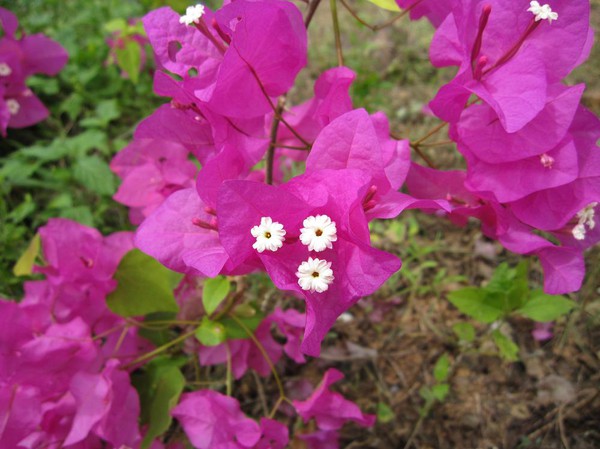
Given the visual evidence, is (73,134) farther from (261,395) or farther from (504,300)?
(504,300)

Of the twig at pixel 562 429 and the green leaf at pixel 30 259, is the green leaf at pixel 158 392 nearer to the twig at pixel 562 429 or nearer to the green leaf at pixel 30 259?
the green leaf at pixel 30 259

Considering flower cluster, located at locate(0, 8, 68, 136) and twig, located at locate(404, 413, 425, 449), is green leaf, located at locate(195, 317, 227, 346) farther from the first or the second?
flower cluster, located at locate(0, 8, 68, 136)

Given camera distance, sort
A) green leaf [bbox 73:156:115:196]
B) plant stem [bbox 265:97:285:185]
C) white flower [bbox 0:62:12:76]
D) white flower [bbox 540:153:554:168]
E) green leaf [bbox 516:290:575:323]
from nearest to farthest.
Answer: white flower [bbox 540:153:554:168], plant stem [bbox 265:97:285:185], green leaf [bbox 516:290:575:323], white flower [bbox 0:62:12:76], green leaf [bbox 73:156:115:196]

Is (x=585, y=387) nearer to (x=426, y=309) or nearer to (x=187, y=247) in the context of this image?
(x=426, y=309)

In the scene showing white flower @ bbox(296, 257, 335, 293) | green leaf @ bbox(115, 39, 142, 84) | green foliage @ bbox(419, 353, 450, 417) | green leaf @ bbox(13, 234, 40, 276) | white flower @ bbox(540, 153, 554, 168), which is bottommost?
green foliage @ bbox(419, 353, 450, 417)

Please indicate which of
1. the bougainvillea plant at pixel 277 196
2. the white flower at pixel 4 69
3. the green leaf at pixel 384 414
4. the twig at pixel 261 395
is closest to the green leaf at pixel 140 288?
the bougainvillea plant at pixel 277 196

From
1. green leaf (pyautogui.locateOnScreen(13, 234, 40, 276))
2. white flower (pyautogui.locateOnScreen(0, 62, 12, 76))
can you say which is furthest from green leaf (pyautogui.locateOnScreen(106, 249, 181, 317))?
white flower (pyautogui.locateOnScreen(0, 62, 12, 76))

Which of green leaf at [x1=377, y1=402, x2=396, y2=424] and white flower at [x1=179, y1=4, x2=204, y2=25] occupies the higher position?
white flower at [x1=179, y1=4, x2=204, y2=25]
